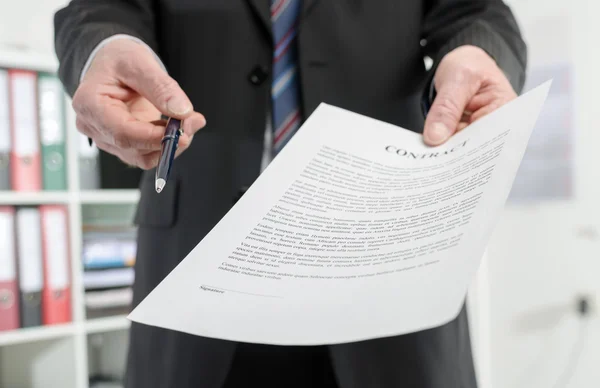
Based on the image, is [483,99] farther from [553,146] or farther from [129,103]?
[553,146]

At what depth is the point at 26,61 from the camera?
1496 mm

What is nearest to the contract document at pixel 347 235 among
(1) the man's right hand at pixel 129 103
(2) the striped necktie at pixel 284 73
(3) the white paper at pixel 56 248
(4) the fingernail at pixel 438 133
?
(4) the fingernail at pixel 438 133

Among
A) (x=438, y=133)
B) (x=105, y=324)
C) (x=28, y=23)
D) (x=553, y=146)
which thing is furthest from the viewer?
(x=553, y=146)

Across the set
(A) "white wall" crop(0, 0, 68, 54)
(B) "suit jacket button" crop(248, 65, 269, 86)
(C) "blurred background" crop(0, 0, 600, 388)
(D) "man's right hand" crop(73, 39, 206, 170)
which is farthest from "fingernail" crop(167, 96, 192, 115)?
(A) "white wall" crop(0, 0, 68, 54)

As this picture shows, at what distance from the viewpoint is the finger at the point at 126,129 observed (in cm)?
43

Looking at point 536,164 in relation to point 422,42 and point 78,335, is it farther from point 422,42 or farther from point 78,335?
point 78,335

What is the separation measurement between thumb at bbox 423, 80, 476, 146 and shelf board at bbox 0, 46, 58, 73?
139 cm

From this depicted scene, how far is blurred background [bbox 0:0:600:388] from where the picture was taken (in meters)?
1.53

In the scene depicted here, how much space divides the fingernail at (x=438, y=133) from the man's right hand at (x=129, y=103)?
0.21 metres

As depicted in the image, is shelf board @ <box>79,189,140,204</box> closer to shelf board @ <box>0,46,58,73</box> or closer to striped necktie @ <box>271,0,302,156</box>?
shelf board @ <box>0,46,58,73</box>

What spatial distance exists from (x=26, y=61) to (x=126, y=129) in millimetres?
1292

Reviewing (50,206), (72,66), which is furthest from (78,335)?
(72,66)

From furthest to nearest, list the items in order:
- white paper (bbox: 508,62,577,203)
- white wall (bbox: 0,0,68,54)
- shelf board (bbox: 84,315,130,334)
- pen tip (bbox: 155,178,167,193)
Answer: white paper (bbox: 508,62,577,203)
white wall (bbox: 0,0,68,54)
shelf board (bbox: 84,315,130,334)
pen tip (bbox: 155,178,167,193)

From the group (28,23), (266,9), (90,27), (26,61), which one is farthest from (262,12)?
(28,23)
